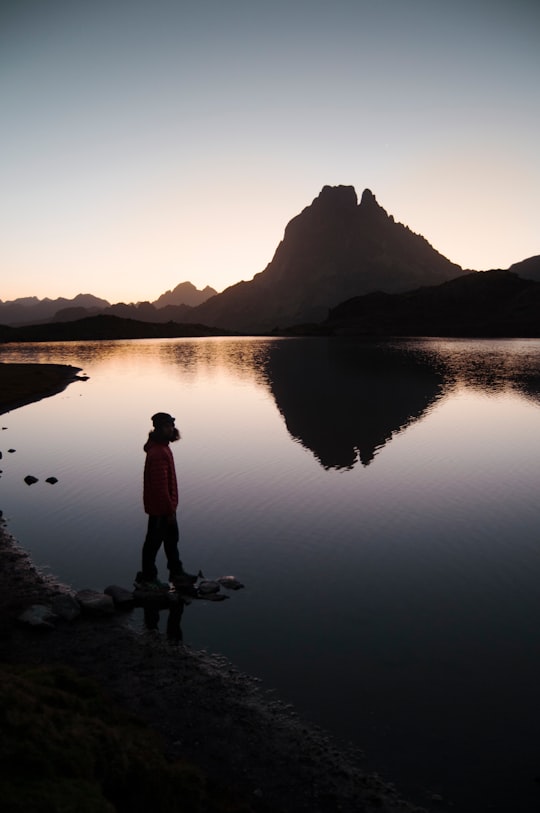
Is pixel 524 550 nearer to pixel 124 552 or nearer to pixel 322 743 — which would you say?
pixel 322 743

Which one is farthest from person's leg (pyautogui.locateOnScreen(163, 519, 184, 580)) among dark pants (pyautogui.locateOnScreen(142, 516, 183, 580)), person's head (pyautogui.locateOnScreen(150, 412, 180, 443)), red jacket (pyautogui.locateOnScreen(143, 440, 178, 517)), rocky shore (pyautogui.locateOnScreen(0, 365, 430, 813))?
person's head (pyautogui.locateOnScreen(150, 412, 180, 443))

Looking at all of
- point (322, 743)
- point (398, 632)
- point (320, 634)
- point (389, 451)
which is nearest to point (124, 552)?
point (320, 634)

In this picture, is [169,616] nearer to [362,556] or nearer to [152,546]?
[152,546]

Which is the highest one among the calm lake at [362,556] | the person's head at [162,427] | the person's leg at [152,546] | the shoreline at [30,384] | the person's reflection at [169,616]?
the person's head at [162,427]

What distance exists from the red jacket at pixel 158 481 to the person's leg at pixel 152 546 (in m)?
0.23

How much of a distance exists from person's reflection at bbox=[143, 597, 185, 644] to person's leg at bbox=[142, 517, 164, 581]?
0.80 metres

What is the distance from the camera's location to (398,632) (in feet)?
35.0

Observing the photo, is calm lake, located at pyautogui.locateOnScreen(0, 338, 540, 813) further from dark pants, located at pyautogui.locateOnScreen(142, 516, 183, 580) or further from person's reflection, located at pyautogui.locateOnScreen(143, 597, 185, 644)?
dark pants, located at pyautogui.locateOnScreen(142, 516, 183, 580)

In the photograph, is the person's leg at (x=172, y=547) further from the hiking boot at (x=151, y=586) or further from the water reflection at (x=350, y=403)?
the water reflection at (x=350, y=403)

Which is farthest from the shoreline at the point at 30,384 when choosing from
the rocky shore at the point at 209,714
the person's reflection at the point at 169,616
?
the rocky shore at the point at 209,714

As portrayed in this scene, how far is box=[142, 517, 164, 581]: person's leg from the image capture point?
40.9 ft

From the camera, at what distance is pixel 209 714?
812 cm

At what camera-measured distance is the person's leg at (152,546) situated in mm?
12469

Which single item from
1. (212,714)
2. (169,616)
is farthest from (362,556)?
(212,714)
